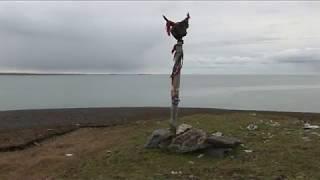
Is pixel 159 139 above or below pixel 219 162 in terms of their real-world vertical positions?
above

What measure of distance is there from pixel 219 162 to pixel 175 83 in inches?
144

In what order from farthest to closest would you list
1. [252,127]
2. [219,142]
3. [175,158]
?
[252,127] < [219,142] < [175,158]

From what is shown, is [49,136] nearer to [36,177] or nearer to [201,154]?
[36,177]

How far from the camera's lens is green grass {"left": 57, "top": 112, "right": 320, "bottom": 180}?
14631 millimetres

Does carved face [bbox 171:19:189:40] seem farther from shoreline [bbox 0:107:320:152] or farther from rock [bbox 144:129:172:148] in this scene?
shoreline [bbox 0:107:320:152]

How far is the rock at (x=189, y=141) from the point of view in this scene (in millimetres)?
16906

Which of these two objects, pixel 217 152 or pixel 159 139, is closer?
pixel 217 152

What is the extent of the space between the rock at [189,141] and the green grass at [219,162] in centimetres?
27

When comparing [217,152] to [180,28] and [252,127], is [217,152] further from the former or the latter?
[252,127]

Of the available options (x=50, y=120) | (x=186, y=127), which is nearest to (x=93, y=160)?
(x=186, y=127)

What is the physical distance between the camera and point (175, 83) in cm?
1803

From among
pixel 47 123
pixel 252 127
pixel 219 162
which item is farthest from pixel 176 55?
pixel 47 123

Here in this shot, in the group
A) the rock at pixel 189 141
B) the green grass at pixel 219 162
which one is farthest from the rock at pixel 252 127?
the rock at pixel 189 141

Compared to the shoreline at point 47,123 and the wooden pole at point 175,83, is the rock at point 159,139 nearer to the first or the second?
the wooden pole at point 175,83
